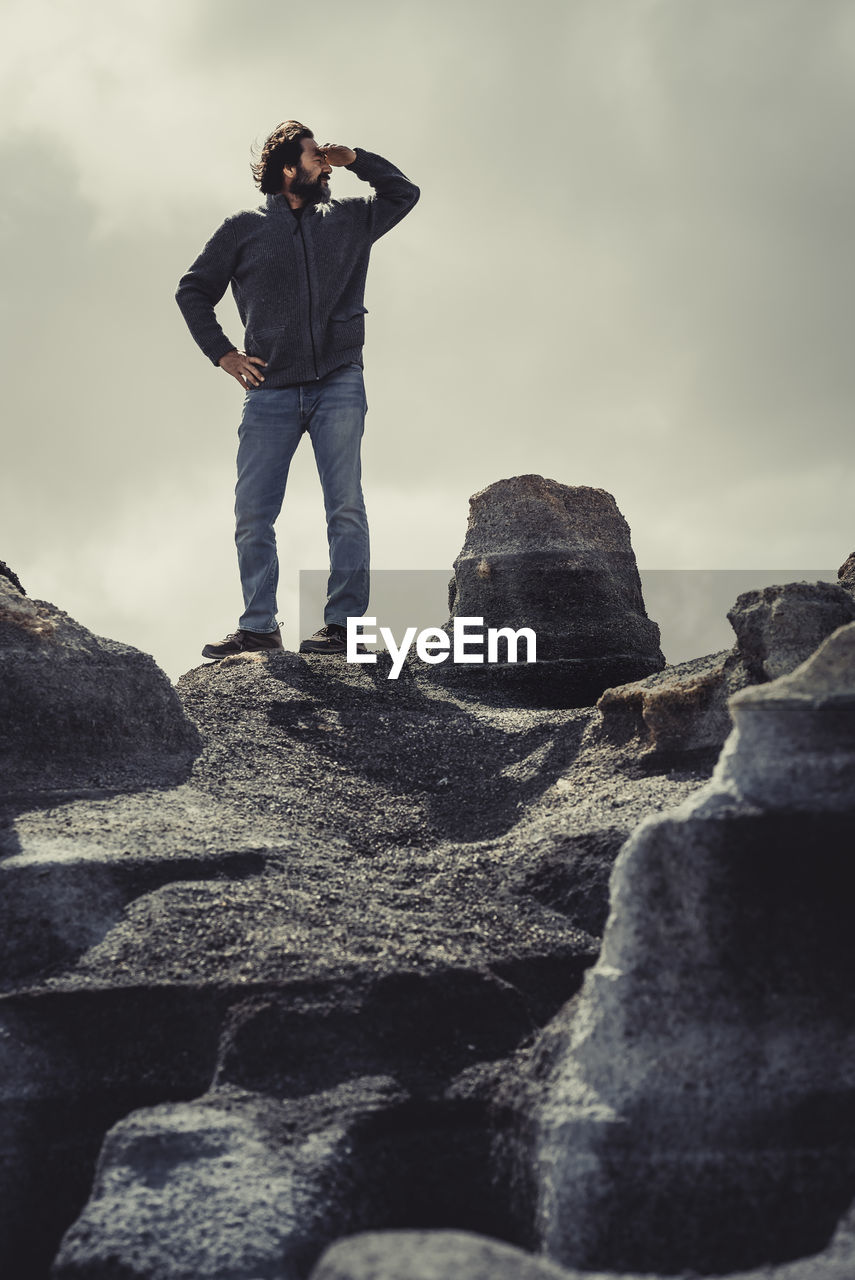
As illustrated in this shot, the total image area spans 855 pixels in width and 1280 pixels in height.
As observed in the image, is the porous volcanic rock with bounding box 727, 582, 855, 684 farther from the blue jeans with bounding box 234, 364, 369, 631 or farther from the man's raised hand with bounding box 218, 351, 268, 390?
the man's raised hand with bounding box 218, 351, 268, 390

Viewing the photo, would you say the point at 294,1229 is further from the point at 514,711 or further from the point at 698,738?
the point at 514,711

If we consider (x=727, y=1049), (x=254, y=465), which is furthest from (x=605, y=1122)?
(x=254, y=465)

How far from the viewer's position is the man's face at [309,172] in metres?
5.18

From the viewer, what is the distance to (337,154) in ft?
16.9

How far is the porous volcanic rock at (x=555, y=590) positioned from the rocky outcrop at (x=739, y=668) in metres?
1.69

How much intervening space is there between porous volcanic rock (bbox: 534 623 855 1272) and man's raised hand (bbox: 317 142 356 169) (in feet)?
13.4

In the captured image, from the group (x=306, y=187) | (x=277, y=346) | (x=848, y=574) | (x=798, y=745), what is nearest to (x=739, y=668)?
(x=848, y=574)

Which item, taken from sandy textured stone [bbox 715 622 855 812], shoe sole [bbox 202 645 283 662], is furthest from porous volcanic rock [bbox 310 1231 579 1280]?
shoe sole [bbox 202 645 283 662]

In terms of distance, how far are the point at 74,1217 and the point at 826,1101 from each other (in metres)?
1.47

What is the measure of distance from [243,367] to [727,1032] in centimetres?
410

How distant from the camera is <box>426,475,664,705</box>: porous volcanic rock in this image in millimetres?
5340

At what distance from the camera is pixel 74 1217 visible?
7.13ft

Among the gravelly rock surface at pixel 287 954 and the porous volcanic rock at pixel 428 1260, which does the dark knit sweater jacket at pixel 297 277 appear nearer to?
the gravelly rock surface at pixel 287 954

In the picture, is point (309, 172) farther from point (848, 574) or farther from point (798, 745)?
point (798, 745)
